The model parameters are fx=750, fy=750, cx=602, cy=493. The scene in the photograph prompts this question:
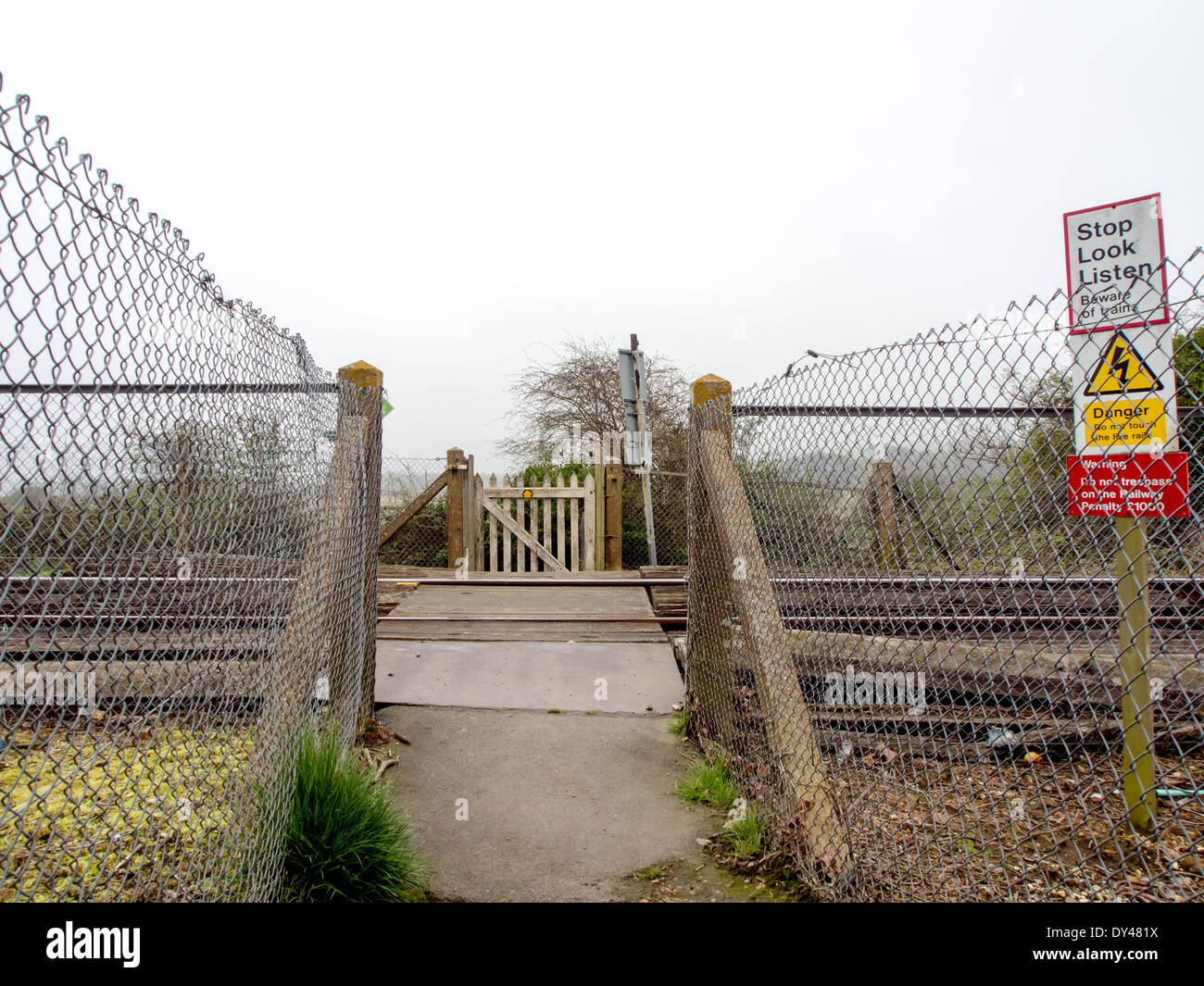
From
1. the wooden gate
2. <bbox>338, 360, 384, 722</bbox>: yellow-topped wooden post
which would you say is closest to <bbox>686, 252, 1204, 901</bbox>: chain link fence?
<bbox>338, 360, 384, 722</bbox>: yellow-topped wooden post

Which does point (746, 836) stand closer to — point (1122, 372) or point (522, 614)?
point (1122, 372)

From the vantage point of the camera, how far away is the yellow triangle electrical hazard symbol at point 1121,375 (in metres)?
1.92

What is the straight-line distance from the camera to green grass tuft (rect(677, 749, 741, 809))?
130 inches

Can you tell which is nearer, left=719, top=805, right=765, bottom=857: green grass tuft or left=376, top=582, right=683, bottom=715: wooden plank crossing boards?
left=719, top=805, right=765, bottom=857: green grass tuft

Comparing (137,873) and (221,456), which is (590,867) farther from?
(221,456)

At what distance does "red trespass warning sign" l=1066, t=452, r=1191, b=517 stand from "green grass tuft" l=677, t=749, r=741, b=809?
184cm

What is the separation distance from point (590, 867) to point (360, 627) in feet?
6.07

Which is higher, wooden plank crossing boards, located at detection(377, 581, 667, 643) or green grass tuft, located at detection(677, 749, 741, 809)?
wooden plank crossing boards, located at detection(377, 581, 667, 643)
